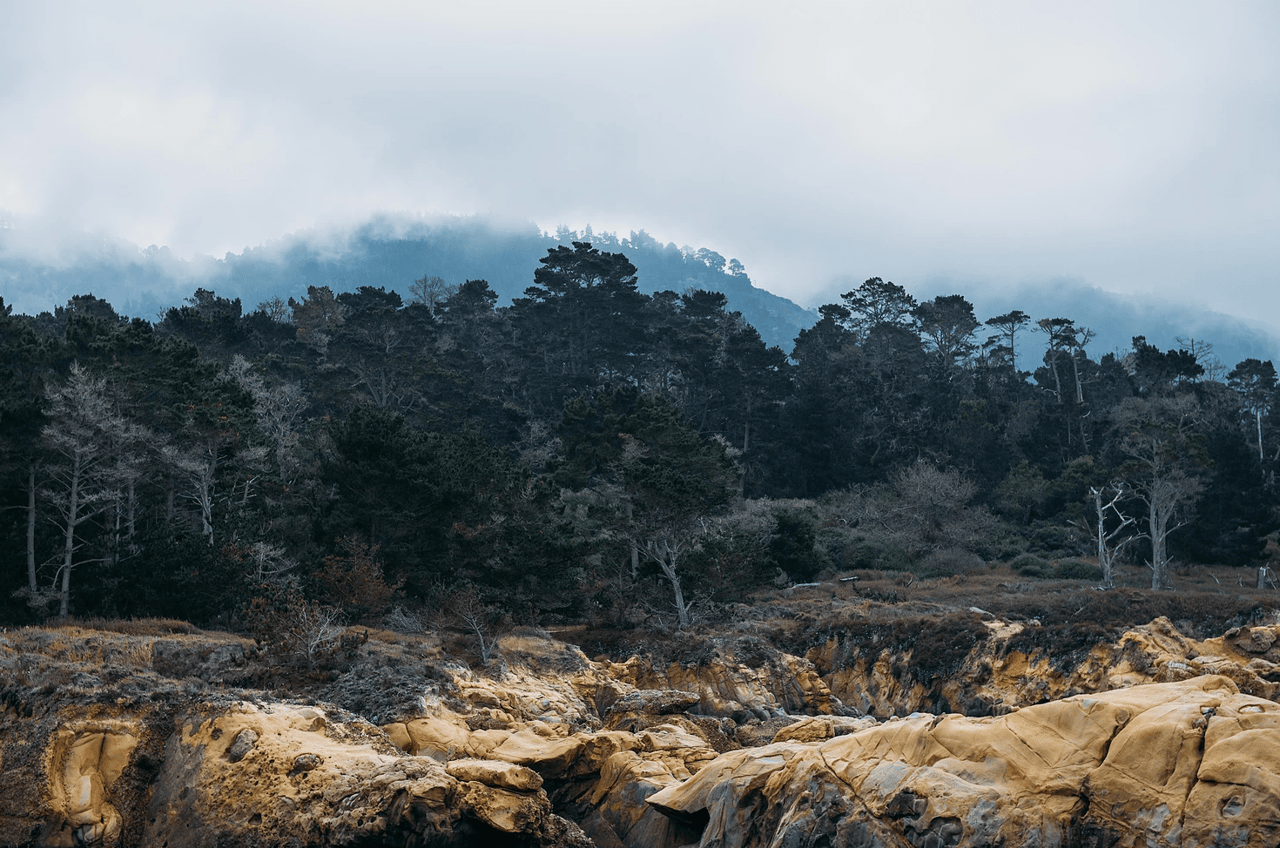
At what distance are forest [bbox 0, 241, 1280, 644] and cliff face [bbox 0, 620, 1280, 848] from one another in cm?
514

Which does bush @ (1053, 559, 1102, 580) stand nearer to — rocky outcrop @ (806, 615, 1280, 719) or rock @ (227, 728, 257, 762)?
rocky outcrop @ (806, 615, 1280, 719)

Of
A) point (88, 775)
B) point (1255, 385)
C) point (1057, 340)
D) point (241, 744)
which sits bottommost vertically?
point (88, 775)

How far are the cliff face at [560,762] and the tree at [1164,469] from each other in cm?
2397

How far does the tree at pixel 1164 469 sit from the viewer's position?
152ft

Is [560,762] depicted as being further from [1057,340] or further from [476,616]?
[1057,340]

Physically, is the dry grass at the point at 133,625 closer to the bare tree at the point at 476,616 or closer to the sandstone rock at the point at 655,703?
the bare tree at the point at 476,616

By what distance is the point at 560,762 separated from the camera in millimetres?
18719

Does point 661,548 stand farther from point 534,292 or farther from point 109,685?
point 534,292

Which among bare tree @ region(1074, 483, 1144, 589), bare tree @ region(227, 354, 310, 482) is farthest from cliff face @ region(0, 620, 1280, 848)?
bare tree @ region(227, 354, 310, 482)

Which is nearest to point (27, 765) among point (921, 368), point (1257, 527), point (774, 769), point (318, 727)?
point (318, 727)

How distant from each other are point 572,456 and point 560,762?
3132 centimetres

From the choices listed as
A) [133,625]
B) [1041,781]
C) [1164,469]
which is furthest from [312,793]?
[1164,469]

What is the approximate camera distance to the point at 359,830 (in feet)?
45.6

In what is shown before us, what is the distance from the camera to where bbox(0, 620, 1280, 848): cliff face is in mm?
12430
